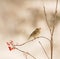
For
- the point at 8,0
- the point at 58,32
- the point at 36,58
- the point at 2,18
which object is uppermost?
the point at 8,0

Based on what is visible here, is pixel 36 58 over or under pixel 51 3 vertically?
under

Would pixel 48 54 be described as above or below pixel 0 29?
below

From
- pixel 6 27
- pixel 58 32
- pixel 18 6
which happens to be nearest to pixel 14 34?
pixel 6 27

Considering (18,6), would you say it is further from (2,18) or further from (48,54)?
(48,54)

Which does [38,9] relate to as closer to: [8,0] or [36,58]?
[8,0]

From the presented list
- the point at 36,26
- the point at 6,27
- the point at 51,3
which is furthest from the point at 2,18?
the point at 51,3

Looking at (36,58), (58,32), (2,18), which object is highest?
(2,18)
